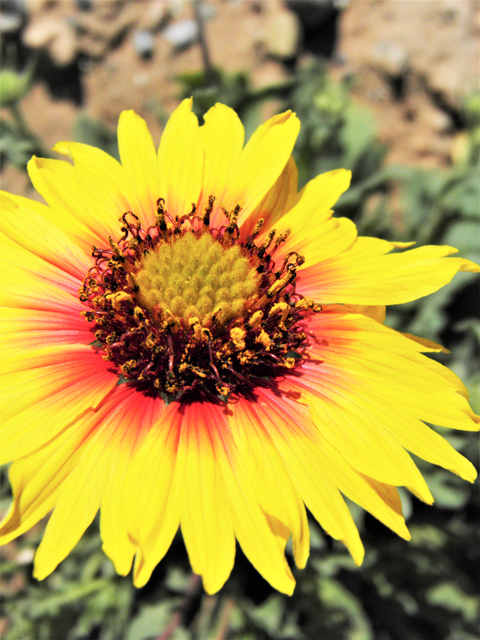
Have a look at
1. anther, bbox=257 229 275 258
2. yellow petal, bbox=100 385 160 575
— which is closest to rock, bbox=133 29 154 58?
anther, bbox=257 229 275 258

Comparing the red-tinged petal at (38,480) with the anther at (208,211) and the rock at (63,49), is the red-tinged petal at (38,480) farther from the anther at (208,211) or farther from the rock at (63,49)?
the rock at (63,49)

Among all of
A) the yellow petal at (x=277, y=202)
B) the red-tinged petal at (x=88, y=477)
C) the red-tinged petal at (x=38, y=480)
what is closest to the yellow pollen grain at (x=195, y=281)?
the yellow petal at (x=277, y=202)

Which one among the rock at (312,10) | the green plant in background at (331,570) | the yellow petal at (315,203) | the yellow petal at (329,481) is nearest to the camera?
the yellow petal at (329,481)

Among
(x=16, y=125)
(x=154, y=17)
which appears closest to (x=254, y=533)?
(x=16, y=125)

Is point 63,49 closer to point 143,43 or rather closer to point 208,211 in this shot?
point 143,43

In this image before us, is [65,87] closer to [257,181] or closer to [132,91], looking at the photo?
[132,91]

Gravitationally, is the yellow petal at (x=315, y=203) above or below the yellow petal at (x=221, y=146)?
below

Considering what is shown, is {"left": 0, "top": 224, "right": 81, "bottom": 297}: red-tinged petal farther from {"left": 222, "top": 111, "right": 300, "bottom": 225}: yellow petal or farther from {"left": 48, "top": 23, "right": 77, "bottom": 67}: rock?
{"left": 48, "top": 23, "right": 77, "bottom": 67}: rock
